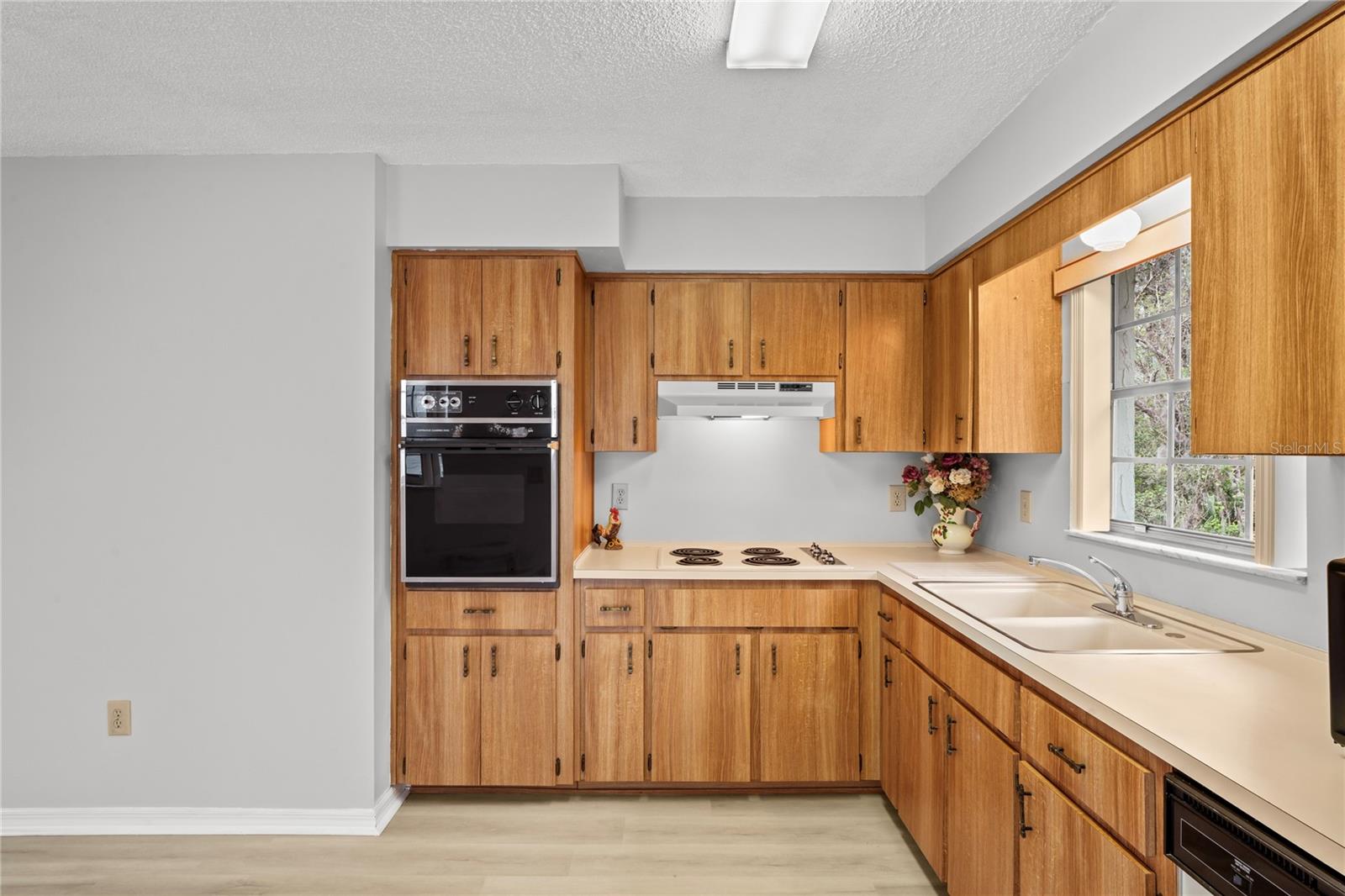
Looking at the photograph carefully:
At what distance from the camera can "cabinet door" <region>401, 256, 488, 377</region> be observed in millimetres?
2766

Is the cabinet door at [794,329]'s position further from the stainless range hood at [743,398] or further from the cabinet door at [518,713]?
the cabinet door at [518,713]

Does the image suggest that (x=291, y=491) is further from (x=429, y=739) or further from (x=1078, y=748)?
(x=1078, y=748)

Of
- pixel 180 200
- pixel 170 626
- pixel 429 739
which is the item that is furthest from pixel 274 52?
pixel 429 739

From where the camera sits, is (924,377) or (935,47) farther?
(924,377)

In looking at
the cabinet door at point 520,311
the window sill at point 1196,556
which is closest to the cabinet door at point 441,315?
the cabinet door at point 520,311

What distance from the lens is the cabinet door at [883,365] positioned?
3.16 m

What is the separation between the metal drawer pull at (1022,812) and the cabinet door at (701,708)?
4.09ft

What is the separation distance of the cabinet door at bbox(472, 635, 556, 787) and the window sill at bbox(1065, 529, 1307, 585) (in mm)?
2027

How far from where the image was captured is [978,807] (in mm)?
1888

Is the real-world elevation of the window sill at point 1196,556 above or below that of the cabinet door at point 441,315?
below

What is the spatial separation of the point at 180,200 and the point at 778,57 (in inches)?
87.9

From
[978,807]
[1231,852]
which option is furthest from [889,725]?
[1231,852]

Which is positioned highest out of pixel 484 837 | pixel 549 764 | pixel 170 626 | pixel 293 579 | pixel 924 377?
pixel 924 377

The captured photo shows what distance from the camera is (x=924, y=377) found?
3.19 metres
